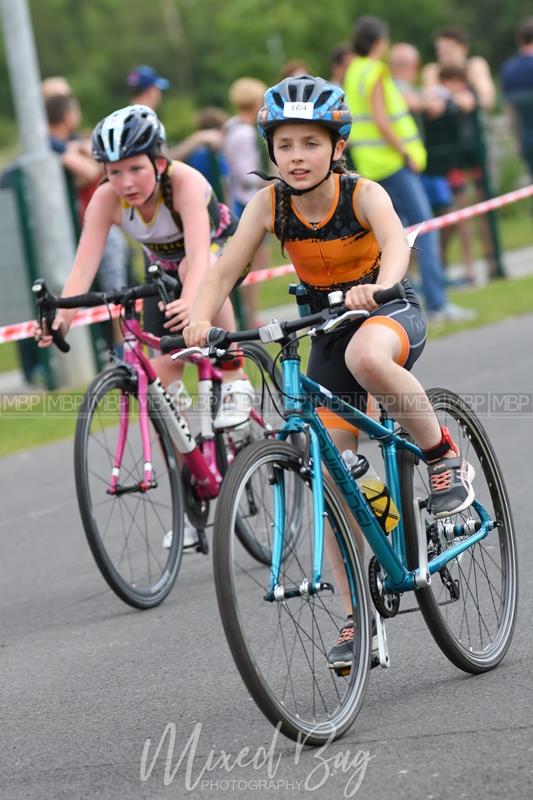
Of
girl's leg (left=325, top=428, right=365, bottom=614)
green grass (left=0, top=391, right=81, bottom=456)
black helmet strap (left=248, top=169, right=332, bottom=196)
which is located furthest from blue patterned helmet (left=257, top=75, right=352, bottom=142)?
green grass (left=0, top=391, right=81, bottom=456)

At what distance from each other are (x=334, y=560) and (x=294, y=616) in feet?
0.67

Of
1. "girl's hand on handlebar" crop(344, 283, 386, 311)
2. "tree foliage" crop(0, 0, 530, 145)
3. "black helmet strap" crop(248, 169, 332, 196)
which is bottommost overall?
"girl's hand on handlebar" crop(344, 283, 386, 311)

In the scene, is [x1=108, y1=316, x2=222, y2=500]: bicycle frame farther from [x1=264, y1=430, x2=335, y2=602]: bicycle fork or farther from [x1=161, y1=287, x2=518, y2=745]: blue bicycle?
[x1=264, y1=430, x2=335, y2=602]: bicycle fork

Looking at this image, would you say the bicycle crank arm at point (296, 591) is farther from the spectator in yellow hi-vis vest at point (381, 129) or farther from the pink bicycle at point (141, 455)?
the spectator in yellow hi-vis vest at point (381, 129)

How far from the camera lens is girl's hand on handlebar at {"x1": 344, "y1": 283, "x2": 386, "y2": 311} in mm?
4273

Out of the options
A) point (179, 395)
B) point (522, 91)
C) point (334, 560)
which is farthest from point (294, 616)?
point (522, 91)

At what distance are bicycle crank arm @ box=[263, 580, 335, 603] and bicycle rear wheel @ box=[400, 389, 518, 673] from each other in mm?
628

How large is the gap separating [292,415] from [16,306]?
9.24 metres

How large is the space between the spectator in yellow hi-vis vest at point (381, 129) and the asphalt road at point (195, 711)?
6312 mm

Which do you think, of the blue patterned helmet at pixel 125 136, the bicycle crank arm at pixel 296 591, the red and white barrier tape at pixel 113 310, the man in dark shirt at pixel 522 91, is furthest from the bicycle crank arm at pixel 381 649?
the man in dark shirt at pixel 522 91

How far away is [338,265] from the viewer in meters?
4.96

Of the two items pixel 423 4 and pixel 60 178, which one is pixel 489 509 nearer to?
pixel 60 178

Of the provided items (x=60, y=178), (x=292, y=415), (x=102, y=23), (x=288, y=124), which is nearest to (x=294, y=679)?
(x=292, y=415)

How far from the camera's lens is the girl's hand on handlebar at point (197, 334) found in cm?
461
